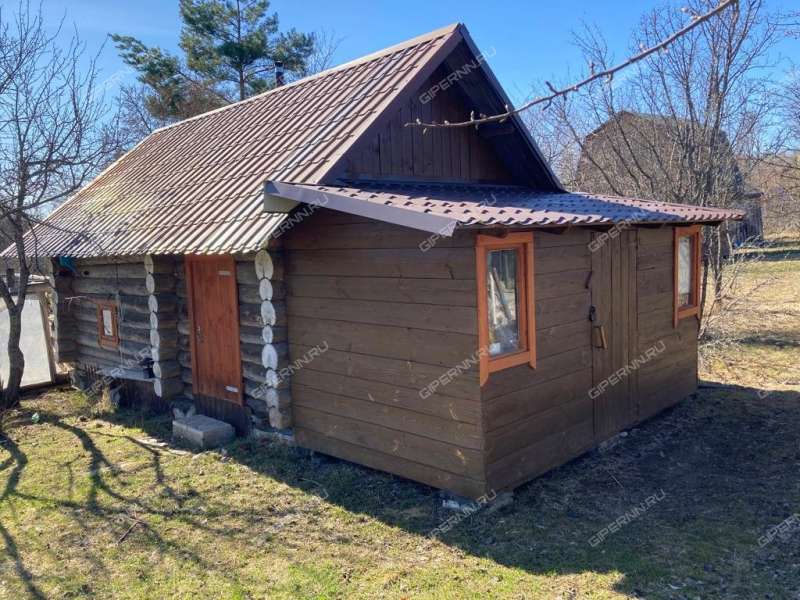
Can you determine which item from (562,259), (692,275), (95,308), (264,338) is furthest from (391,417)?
(95,308)

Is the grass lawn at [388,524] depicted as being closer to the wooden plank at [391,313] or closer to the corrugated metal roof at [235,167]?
the wooden plank at [391,313]

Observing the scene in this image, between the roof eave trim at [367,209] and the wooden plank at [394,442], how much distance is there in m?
1.92

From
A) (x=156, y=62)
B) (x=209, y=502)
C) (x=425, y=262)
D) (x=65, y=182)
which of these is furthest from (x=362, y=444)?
(x=156, y=62)

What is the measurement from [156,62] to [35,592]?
18922 mm

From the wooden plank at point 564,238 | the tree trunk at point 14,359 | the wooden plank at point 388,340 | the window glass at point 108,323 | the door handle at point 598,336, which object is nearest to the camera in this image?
the wooden plank at point 388,340

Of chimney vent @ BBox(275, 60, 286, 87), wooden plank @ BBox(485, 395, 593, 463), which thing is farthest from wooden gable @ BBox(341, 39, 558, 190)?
chimney vent @ BBox(275, 60, 286, 87)

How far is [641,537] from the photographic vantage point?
4.61 m

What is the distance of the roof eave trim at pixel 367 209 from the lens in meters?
4.13

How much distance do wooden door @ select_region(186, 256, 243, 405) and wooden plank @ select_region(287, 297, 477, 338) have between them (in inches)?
39.0

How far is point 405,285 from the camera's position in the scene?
17.5 ft

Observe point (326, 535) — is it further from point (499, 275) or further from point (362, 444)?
point (499, 275)

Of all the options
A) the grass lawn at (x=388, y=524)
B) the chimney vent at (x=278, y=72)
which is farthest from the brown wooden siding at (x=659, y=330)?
the chimney vent at (x=278, y=72)

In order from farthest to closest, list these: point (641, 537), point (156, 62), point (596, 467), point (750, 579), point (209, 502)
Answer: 1. point (156, 62)
2. point (596, 467)
3. point (209, 502)
4. point (641, 537)
5. point (750, 579)

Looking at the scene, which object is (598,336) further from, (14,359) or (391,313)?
(14,359)
